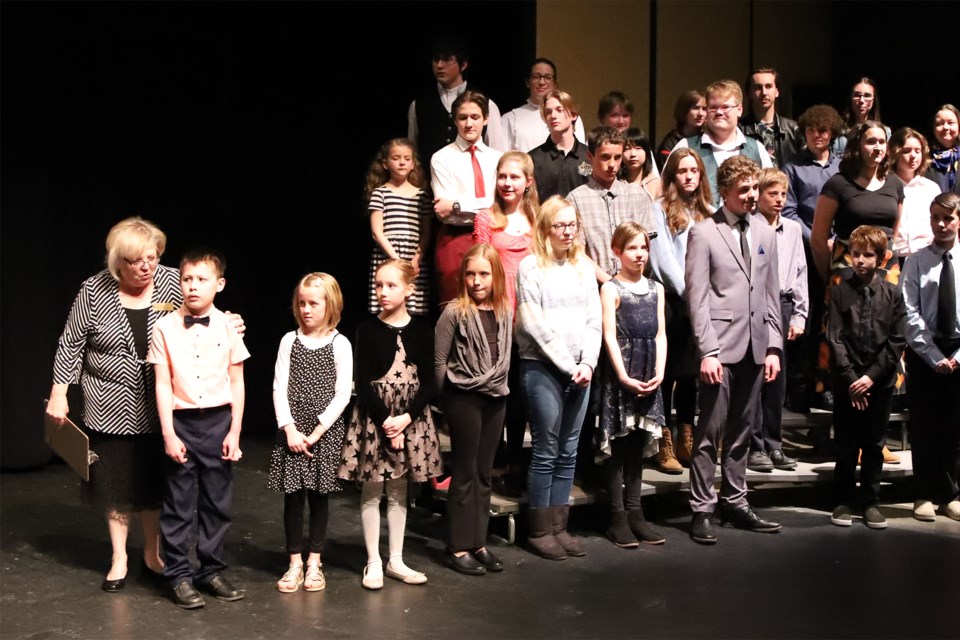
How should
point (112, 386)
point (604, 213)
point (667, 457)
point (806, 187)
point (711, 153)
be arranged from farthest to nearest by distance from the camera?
point (806, 187) → point (711, 153) → point (667, 457) → point (604, 213) → point (112, 386)

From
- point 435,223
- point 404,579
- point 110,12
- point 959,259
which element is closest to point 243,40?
point 110,12

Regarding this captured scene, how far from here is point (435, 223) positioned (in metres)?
5.47

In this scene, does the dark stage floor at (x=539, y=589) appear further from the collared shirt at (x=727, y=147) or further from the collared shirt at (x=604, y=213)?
the collared shirt at (x=727, y=147)

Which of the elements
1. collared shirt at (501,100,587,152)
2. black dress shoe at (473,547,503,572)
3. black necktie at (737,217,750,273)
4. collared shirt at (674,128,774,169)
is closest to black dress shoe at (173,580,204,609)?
black dress shoe at (473,547,503,572)

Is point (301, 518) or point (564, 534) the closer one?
point (301, 518)

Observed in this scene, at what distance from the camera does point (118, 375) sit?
426 cm

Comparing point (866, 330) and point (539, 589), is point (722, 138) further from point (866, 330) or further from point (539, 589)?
point (539, 589)

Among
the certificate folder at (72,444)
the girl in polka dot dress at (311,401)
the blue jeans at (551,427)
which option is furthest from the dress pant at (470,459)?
the certificate folder at (72,444)

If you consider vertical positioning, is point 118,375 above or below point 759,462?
above

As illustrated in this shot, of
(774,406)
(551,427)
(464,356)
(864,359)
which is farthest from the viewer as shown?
(774,406)

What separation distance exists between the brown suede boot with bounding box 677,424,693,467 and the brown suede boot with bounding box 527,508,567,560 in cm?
90

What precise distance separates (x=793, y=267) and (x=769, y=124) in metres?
0.99

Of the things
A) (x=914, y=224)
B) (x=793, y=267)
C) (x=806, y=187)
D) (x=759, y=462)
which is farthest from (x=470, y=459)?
(x=914, y=224)

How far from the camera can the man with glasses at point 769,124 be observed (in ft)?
19.6
